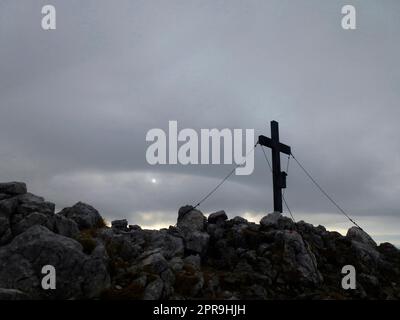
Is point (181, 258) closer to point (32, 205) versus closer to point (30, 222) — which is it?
point (30, 222)

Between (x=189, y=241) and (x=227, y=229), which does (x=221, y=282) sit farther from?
(x=227, y=229)

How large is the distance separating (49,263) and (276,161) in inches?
1034

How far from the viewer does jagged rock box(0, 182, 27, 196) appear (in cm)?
2766

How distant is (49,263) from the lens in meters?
21.5

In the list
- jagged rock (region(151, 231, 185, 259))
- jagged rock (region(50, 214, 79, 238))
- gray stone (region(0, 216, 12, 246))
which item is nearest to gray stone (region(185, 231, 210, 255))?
jagged rock (region(151, 231, 185, 259))

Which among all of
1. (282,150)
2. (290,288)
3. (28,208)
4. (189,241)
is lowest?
(290,288)

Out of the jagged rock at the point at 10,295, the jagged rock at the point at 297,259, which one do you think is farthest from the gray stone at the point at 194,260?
the jagged rock at the point at 10,295

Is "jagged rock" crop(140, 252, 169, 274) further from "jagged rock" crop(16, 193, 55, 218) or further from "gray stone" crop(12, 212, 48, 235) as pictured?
"jagged rock" crop(16, 193, 55, 218)

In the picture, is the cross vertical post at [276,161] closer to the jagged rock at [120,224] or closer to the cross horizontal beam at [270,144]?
the cross horizontal beam at [270,144]

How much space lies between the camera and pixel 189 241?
3225cm

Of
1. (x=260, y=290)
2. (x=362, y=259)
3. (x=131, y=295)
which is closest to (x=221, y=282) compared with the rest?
(x=260, y=290)

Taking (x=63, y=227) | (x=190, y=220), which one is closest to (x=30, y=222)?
(x=63, y=227)

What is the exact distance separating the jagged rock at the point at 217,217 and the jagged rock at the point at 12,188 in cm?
1745

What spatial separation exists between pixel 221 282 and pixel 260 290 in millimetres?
2816
